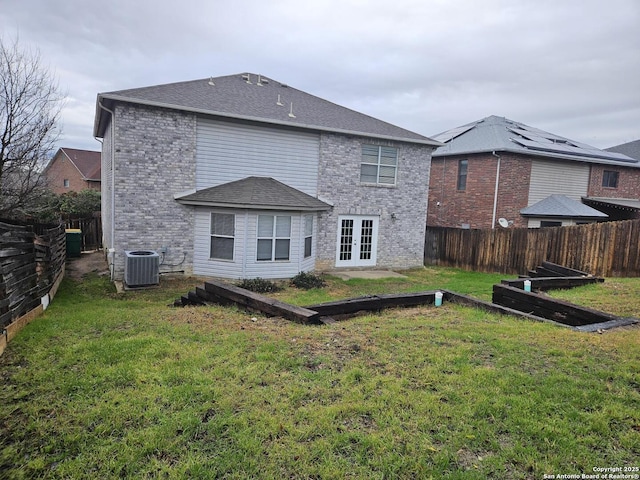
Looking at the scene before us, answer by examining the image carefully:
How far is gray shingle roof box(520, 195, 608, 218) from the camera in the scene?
17.9 m

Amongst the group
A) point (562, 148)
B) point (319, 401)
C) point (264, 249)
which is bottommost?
point (319, 401)

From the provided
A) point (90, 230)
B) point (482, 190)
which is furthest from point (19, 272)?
→ point (482, 190)

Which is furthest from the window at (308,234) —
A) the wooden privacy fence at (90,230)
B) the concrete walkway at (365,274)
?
the wooden privacy fence at (90,230)

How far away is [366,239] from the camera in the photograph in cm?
1555

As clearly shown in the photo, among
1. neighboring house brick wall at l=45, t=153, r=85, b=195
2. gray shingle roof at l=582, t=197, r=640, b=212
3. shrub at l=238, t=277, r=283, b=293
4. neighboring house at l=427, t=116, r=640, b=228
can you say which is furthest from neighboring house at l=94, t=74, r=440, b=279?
neighboring house brick wall at l=45, t=153, r=85, b=195

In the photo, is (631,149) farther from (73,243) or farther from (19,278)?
(19,278)

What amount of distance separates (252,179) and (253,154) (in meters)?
0.87

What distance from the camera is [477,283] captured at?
42.4ft

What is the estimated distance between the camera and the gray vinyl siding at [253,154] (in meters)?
12.3

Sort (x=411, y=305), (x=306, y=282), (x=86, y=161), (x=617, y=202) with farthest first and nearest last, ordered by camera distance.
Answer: (x=86, y=161) → (x=617, y=202) → (x=306, y=282) → (x=411, y=305)

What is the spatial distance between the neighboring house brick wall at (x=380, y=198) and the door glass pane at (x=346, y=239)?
36 centimetres

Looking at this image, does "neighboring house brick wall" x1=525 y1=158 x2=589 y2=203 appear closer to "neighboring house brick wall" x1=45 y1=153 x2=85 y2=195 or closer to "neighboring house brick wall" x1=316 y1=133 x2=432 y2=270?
"neighboring house brick wall" x1=316 y1=133 x2=432 y2=270

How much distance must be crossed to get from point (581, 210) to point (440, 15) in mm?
11939

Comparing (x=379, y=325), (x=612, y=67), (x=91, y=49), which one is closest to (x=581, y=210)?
(x=612, y=67)
